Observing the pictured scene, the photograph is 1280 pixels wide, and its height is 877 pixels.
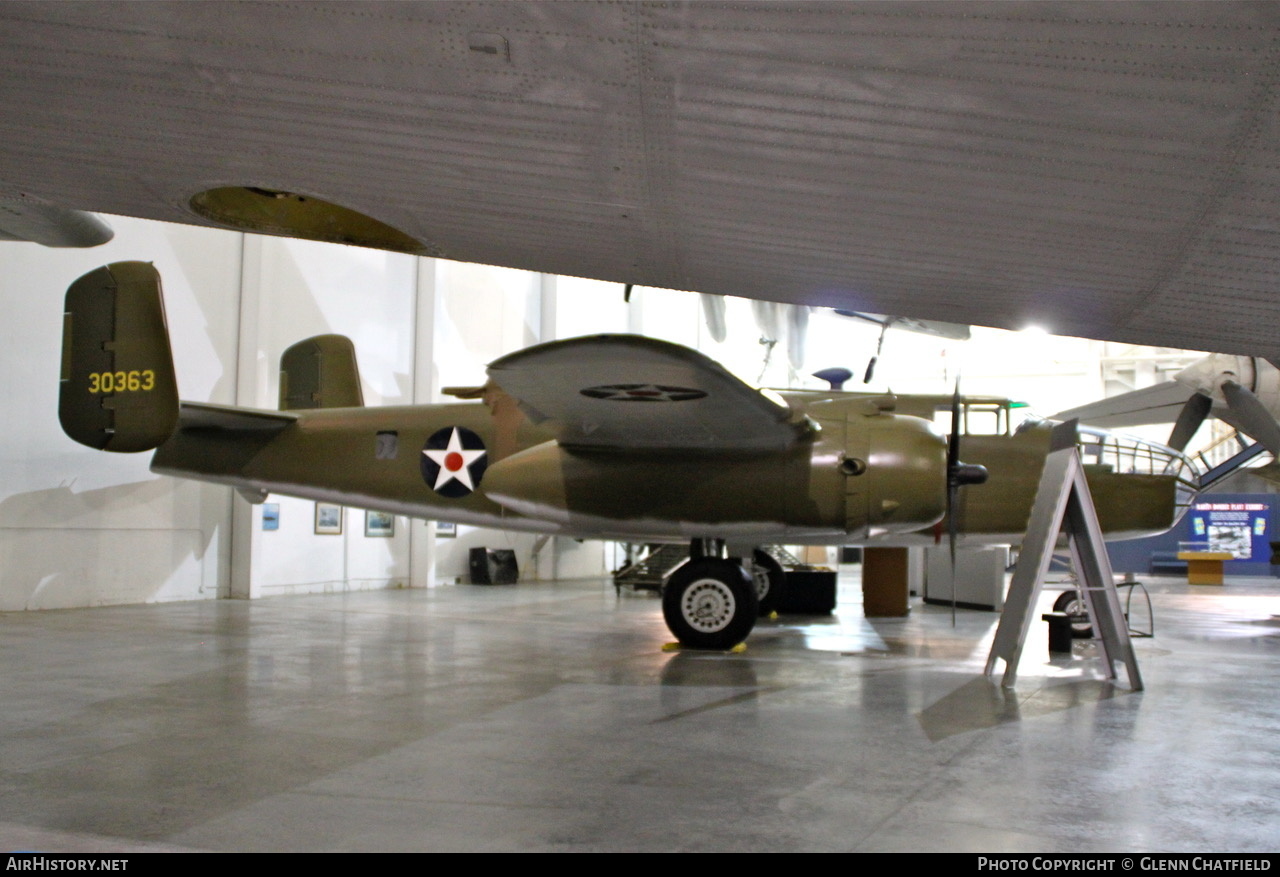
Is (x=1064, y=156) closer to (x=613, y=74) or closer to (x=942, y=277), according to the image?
(x=942, y=277)

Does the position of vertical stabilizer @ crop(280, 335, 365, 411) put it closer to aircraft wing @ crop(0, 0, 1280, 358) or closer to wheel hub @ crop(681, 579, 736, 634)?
wheel hub @ crop(681, 579, 736, 634)

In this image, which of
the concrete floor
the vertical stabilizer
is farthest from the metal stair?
the concrete floor

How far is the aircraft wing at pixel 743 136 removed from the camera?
8.53ft

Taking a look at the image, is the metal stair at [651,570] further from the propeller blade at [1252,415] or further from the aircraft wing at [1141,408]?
the propeller blade at [1252,415]

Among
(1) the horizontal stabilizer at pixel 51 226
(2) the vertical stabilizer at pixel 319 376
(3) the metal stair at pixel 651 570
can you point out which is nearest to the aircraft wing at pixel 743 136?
(1) the horizontal stabilizer at pixel 51 226

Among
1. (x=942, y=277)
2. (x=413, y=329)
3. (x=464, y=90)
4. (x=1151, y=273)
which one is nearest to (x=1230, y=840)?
(x=1151, y=273)

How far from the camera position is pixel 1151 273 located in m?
3.57

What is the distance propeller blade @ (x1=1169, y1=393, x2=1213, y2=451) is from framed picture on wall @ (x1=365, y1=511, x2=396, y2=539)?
13817 mm

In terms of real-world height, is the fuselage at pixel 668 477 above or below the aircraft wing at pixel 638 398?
below

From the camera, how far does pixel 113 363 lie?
324 inches

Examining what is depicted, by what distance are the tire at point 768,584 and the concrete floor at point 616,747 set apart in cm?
348

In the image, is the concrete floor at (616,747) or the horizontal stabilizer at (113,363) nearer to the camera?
the concrete floor at (616,747)

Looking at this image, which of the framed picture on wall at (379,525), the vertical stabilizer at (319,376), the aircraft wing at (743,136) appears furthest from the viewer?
the framed picture on wall at (379,525)

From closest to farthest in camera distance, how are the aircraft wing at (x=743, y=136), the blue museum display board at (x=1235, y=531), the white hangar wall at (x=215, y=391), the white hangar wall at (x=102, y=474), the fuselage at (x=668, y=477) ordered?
the aircraft wing at (x=743, y=136), the fuselage at (x=668, y=477), the white hangar wall at (x=102, y=474), the white hangar wall at (x=215, y=391), the blue museum display board at (x=1235, y=531)
